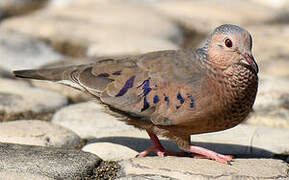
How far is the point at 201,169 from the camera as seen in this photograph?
3.61 m

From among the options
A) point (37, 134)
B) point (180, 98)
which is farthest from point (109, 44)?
point (180, 98)

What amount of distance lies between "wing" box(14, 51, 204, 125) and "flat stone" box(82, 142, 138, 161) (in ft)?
1.09

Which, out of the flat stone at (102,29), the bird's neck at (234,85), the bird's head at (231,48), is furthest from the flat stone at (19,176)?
the flat stone at (102,29)

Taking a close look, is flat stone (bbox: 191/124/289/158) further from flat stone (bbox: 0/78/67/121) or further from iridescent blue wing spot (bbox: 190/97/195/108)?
flat stone (bbox: 0/78/67/121)

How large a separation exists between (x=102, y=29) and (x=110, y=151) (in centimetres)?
325

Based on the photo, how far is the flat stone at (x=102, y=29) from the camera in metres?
6.55

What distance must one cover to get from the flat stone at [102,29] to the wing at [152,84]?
7.48ft

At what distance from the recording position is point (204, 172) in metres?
3.57

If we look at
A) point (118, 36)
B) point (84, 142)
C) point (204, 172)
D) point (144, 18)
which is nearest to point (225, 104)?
point (204, 172)

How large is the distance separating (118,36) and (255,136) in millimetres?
2674

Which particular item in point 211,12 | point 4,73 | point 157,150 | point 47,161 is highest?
point 211,12

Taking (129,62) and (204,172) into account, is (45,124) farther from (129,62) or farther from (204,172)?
(204,172)

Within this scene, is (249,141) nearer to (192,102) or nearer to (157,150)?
(157,150)

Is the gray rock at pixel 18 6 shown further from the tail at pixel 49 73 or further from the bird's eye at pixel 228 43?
the bird's eye at pixel 228 43
